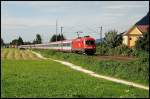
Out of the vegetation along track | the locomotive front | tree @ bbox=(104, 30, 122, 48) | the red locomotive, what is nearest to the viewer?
the vegetation along track

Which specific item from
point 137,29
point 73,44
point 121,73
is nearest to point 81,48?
point 73,44

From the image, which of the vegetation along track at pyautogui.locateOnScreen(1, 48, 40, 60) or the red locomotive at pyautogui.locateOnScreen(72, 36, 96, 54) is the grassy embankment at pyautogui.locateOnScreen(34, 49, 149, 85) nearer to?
the vegetation along track at pyautogui.locateOnScreen(1, 48, 40, 60)

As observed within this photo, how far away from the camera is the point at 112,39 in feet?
284

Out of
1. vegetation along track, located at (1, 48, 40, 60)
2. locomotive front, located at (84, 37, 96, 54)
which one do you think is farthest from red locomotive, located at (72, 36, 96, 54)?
vegetation along track, located at (1, 48, 40, 60)

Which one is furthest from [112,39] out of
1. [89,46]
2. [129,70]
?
[129,70]

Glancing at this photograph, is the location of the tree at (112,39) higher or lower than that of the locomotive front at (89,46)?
higher

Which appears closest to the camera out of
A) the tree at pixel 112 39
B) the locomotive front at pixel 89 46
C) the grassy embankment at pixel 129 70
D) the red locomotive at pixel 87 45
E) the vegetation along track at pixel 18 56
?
the grassy embankment at pixel 129 70

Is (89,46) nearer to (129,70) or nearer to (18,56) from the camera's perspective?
(18,56)

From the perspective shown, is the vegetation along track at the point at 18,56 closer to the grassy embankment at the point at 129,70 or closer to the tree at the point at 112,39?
the tree at the point at 112,39

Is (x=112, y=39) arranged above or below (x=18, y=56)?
above

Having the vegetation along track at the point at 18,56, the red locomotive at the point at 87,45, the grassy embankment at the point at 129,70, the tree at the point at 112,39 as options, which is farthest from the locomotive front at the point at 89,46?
the grassy embankment at the point at 129,70

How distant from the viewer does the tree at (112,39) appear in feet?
283

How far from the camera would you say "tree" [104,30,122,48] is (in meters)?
86.1

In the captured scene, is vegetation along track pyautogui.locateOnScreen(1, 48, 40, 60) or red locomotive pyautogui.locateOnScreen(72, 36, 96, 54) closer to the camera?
vegetation along track pyautogui.locateOnScreen(1, 48, 40, 60)
